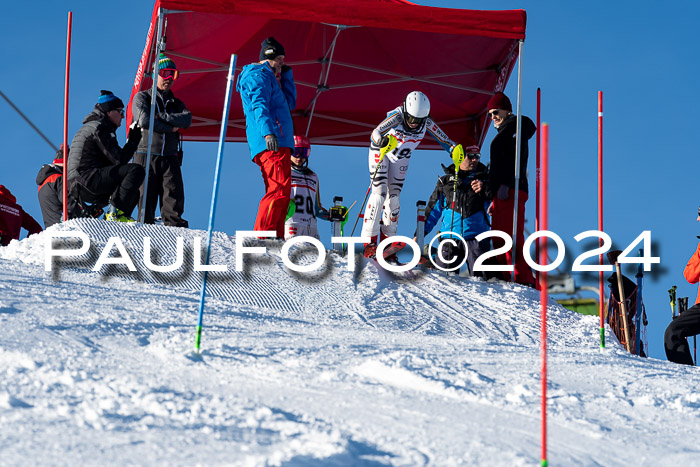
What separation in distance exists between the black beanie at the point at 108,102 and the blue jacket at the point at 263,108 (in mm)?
970

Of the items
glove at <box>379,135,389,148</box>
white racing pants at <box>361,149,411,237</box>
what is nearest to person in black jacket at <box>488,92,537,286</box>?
white racing pants at <box>361,149,411,237</box>

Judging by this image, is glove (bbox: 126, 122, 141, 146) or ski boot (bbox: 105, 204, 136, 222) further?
glove (bbox: 126, 122, 141, 146)

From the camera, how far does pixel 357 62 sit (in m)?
9.45

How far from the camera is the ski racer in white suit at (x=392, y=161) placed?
7.04m

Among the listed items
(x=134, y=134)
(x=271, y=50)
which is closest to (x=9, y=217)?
(x=134, y=134)

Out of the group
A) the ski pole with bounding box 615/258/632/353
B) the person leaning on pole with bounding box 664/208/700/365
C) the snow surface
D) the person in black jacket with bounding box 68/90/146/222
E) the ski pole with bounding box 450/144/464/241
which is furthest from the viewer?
the ski pole with bounding box 450/144/464/241

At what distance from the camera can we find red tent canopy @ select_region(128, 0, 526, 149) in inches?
282

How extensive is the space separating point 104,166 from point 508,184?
127 inches

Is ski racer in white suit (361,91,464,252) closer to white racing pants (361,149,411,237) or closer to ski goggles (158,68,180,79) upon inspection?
white racing pants (361,149,411,237)

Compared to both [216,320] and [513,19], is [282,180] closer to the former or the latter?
[216,320]

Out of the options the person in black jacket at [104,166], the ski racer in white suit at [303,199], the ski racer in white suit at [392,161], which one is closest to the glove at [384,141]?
the ski racer in white suit at [392,161]

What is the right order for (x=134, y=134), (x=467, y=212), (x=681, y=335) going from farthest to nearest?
(x=467, y=212), (x=134, y=134), (x=681, y=335)

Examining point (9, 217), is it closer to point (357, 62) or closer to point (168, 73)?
point (168, 73)

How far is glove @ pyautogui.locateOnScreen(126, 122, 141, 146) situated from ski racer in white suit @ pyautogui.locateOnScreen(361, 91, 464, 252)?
191 cm
